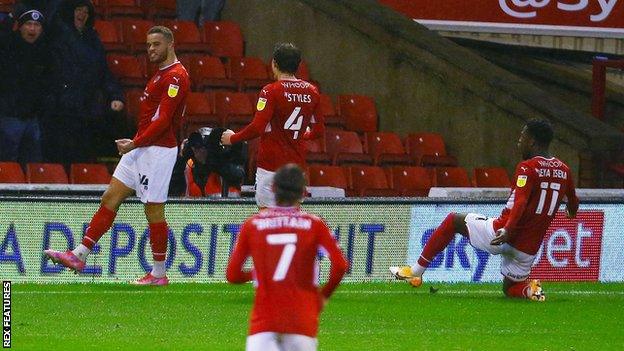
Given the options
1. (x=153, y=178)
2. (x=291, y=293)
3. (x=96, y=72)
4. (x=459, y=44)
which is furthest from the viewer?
(x=459, y=44)

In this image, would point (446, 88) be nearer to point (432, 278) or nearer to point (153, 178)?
point (432, 278)

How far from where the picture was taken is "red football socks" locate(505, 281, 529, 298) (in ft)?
45.5

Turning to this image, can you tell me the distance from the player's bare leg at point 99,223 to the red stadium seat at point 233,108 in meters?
5.21

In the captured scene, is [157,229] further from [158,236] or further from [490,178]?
[490,178]

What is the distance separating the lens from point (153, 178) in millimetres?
13242

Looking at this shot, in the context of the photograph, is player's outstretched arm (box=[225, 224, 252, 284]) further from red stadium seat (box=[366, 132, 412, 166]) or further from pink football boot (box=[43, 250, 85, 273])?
red stadium seat (box=[366, 132, 412, 166])

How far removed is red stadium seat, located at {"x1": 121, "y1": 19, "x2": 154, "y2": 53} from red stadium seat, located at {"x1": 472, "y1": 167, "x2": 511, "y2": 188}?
160 inches

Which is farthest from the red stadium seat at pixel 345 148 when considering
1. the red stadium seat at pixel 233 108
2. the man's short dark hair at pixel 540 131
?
the man's short dark hair at pixel 540 131

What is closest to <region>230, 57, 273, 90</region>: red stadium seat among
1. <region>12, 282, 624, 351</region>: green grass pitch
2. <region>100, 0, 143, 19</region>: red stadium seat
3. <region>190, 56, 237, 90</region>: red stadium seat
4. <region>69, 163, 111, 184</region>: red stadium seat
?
<region>190, 56, 237, 90</region>: red stadium seat

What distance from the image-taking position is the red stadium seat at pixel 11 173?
15.8m

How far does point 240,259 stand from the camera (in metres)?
8.09

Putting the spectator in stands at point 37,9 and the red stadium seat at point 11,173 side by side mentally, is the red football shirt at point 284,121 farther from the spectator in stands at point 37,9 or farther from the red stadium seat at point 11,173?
the spectator in stands at point 37,9

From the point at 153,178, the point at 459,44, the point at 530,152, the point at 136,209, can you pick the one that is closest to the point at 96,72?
the point at 136,209

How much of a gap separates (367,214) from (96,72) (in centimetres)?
356
